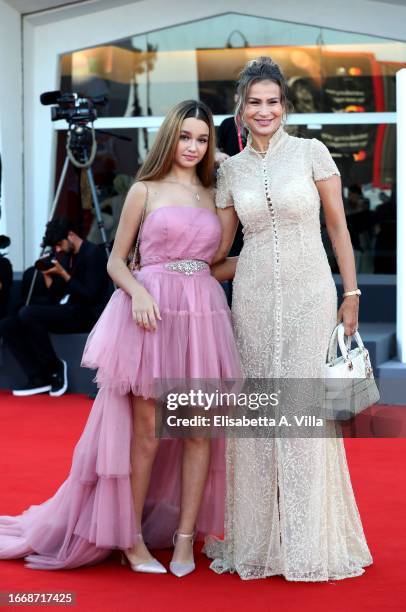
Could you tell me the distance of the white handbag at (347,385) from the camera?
3.50 meters

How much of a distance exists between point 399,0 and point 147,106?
2.96 metres

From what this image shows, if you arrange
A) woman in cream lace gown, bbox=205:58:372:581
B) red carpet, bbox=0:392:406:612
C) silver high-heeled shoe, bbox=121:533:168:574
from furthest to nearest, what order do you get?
silver high-heeled shoe, bbox=121:533:168:574 < woman in cream lace gown, bbox=205:58:372:581 < red carpet, bbox=0:392:406:612

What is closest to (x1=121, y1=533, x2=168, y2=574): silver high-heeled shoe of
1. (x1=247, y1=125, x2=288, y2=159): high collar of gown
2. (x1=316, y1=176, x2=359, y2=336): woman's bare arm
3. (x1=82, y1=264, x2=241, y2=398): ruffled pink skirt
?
(x1=82, y1=264, x2=241, y2=398): ruffled pink skirt

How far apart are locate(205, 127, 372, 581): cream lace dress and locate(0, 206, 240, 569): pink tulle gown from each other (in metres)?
0.12

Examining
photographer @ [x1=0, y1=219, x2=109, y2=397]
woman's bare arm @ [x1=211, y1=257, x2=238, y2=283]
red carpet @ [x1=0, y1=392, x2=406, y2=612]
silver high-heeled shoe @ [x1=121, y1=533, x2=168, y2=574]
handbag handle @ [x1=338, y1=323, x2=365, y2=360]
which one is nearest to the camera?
red carpet @ [x1=0, y1=392, x2=406, y2=612]

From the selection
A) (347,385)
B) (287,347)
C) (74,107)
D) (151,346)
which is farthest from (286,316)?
(74,107)

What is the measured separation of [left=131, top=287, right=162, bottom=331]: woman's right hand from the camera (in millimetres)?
3635

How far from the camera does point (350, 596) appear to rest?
137 inches

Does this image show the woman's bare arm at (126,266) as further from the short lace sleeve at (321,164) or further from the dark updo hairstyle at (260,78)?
the short lace sleeve at (321,164)

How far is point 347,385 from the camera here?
3498 mm

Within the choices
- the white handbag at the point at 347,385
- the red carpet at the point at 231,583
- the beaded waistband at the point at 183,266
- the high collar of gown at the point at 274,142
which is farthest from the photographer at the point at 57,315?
the white handbag at the point at 347,385

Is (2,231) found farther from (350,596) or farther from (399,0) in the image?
(350,596)

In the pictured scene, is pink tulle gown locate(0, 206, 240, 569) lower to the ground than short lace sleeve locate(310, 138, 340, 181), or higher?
lower

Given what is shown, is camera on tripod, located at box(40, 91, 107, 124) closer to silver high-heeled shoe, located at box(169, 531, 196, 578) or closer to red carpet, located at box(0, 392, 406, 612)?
red carpet, located at box(0, 392, 406, 612)
